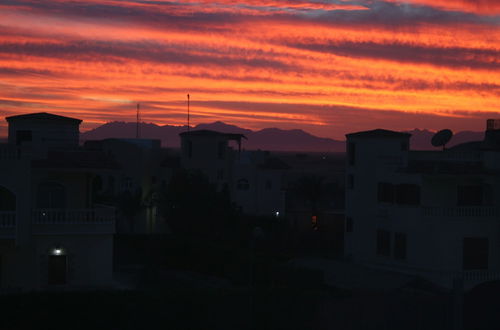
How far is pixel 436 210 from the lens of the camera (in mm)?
34562

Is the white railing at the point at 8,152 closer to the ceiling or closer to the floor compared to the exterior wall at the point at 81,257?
closer to the ceiling

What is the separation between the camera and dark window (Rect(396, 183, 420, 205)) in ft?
118

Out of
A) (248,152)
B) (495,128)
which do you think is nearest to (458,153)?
(495,128)

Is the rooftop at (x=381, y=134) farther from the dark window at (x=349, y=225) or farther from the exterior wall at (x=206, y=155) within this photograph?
the exterior wall at (x=206, y=155)

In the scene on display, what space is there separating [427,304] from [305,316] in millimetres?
3488

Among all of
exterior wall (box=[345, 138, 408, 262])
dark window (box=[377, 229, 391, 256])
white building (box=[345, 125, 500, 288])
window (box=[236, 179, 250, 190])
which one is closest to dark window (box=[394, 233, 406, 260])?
white building (box=[345, 125, 500, 288])

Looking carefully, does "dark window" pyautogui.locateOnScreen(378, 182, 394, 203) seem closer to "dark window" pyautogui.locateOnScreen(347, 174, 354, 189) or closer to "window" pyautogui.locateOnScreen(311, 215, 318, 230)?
"dark window" pyautogui.locateOnScreen(347, 174, 354, 189)

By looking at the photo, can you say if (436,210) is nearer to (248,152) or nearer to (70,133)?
(70,133)

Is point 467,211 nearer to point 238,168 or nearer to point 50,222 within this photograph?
point 50,222

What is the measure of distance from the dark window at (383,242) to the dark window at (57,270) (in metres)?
17.7

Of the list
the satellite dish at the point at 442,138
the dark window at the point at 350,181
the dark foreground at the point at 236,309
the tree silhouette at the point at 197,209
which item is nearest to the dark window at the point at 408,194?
the dark window at the point at 350,181

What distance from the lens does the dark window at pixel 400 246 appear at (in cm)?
3613

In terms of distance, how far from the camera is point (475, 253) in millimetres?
34625

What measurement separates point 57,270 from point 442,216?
58.2 ft
